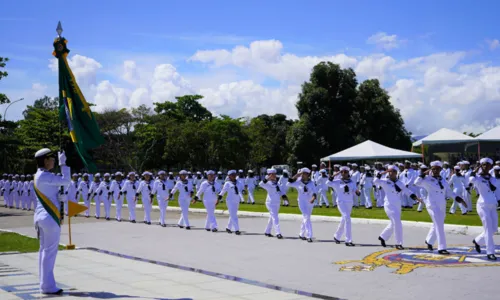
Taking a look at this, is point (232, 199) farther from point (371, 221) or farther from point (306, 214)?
point (371, 221)

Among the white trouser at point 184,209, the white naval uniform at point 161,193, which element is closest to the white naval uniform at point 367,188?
the white trouser at point 184,209

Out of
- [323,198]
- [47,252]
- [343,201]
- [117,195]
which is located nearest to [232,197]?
[343,201]

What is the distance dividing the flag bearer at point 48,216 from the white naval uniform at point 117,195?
1659 centimetres

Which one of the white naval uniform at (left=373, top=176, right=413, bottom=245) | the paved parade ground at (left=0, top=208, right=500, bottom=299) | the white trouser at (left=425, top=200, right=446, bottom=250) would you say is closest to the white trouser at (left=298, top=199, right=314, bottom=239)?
the paved parade ground at (left=0, top=208, right=500, bottom=299)

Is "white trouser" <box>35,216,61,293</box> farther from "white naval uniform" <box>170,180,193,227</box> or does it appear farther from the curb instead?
"white naval uniform" <box>170,180,193,227</box>

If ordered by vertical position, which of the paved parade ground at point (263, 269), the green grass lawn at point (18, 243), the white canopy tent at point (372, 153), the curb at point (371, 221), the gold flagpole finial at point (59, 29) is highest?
the gold flagpole finial at point (59, 29)

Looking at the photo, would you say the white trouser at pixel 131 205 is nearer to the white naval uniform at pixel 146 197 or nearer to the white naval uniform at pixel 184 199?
the white naval uniform at pixel 146 197

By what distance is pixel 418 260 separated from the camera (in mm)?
11930

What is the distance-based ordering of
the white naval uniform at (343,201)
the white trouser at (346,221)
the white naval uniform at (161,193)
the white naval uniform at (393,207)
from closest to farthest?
the white naval uniform at (393,207)
the white trouser at (346,221)
the white naval uniform at (343,201)
the white naval uniform at (161,193)

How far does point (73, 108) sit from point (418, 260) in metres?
7.96

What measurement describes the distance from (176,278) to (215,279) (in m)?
0.74

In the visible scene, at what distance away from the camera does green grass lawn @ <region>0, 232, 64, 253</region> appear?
15.3 meters

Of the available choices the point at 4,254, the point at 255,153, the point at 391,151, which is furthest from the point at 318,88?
the point at 4,254

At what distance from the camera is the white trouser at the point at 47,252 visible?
30.0ft
